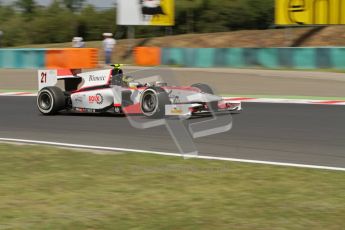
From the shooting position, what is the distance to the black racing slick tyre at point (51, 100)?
11.5 metres

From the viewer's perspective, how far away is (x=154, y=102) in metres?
10.1

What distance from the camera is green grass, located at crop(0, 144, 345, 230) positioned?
14.1 ft

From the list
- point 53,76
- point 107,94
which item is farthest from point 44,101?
point 107,94

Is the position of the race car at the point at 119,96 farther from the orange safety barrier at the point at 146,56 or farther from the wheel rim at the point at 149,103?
the orange safety barrier at the point at 146,56

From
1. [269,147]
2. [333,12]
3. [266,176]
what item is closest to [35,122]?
[269,147]

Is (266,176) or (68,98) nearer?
(266,176)

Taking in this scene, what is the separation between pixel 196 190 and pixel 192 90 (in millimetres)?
5227

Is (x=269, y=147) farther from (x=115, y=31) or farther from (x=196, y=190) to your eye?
(x=115, y=31)

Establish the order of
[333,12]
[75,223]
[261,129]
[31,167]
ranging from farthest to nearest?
[333,12] < [261,129] < [31,167] < [75,223]

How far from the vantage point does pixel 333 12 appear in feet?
95.4

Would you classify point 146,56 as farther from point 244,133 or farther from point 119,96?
point 244,133

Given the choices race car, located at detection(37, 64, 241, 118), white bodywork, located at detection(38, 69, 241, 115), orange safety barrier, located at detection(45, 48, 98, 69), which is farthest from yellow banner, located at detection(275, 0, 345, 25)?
white bodywork, located at detection(38, 69, 241, 115)

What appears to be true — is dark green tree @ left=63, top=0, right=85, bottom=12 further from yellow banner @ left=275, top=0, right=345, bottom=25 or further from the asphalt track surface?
the asphalt track surface

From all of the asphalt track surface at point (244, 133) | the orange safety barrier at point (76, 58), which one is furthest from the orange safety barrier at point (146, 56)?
the asphalt track surface at point (244, 133)
